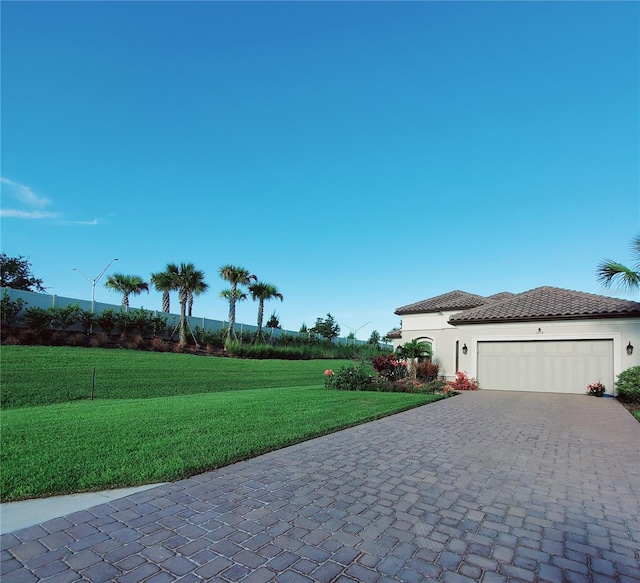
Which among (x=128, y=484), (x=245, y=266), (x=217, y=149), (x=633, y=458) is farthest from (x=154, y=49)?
(x=245, y=266)

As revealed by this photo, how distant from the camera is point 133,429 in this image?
6285mm

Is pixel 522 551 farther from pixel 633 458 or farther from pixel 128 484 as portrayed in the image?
pixel 633 458

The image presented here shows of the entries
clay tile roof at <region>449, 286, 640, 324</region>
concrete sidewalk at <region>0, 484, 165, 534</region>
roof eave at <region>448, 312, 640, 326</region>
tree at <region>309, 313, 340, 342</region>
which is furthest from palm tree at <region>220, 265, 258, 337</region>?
concrete sidewalk at <region>0, 484, 165, 534</region>

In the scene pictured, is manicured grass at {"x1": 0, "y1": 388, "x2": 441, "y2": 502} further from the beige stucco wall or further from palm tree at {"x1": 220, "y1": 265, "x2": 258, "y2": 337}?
palm tree at {"x1": 220, "y1": 265, "x2": 258, "y2": 337}

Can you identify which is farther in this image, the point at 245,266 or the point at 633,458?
the point at 245,266

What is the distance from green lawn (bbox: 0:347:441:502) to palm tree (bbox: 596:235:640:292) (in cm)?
758

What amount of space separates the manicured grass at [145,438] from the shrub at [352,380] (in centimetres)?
469

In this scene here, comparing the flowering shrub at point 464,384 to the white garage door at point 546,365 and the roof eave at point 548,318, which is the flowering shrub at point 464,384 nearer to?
the white garage door at point 546,365

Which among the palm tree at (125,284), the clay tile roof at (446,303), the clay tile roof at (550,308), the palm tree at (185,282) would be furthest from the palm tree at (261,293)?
the clay tile roof at (550,308)

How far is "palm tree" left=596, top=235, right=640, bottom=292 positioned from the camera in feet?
39.9

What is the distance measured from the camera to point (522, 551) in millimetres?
2953

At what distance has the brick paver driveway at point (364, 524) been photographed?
263 centimetres

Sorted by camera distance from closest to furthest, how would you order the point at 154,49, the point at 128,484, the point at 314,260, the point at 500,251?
the point at 128,484 < the point at 154,49 < the point at 500,251 < the point at 314,260

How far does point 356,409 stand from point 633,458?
17.8 feet
